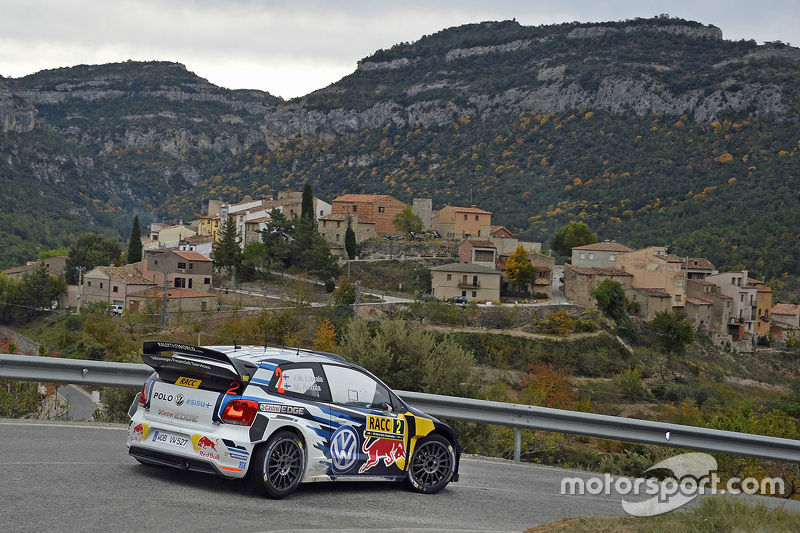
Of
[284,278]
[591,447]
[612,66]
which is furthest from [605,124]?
[591,447]

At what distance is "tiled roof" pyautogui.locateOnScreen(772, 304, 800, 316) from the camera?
271 feet

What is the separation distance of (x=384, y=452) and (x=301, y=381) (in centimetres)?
131

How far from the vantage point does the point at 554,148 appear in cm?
14175

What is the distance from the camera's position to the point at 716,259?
95188 millimetres

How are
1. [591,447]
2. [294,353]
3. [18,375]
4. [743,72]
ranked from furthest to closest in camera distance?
1. [743,72]
2. [591,447]
3. [18,375]
4. [294,353]

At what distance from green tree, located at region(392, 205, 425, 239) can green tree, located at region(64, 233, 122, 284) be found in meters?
28.2

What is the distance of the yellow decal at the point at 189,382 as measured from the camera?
27.3ft

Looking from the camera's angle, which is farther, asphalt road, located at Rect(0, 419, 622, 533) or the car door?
the car door

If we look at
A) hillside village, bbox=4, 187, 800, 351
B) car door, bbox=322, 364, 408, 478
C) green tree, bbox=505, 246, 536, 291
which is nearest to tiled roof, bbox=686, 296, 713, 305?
hillside village, bbox=4, 187, 800, 351

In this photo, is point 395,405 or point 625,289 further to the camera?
point 625,289

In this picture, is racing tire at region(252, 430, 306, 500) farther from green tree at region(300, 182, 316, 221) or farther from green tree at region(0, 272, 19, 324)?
green tree at region(300, 182, 316, 221)

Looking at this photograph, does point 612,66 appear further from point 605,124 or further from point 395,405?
point 395,405

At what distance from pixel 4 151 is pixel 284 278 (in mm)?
103953

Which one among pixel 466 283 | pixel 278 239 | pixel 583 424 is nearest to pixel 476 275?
pixel 466 283
